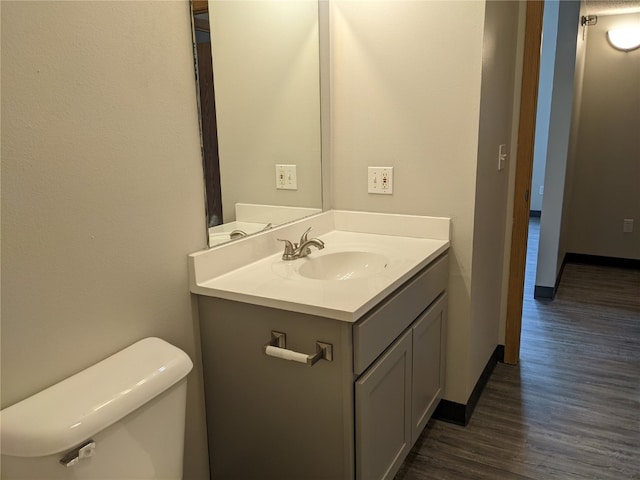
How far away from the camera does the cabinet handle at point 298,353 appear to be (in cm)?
131

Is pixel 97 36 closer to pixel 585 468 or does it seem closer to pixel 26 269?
pixel 26 269

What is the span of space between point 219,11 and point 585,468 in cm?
216

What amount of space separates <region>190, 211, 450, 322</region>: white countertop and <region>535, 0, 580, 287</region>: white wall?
211 cm

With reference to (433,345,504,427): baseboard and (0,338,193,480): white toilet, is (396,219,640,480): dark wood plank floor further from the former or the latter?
(0,338,193,480): white toilet

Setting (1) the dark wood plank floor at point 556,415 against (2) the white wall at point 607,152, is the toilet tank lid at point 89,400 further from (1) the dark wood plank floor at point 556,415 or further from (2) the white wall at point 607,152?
(2) the white wall at point 607,152

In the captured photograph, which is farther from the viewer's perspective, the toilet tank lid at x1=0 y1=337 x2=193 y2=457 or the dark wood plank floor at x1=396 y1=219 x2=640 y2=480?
the dark wood plank floor at x1=396 y1=219 x2=640 y2=480

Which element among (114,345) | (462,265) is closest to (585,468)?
(462,265)

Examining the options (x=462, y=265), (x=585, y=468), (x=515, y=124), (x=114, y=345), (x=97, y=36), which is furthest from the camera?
(x=515, y=124)

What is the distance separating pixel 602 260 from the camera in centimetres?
457

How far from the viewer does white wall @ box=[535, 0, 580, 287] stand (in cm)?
348

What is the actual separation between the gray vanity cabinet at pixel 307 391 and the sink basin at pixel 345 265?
0.20 meters

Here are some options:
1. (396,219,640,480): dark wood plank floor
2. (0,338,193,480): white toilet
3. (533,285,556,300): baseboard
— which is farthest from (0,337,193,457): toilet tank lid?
(533,285,556,300): baseboard

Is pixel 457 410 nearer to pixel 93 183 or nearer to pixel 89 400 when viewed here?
pixel 89 400

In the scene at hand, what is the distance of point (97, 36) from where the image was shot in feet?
3.74
